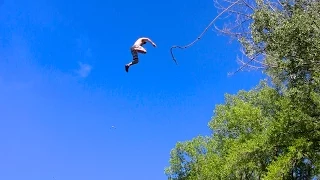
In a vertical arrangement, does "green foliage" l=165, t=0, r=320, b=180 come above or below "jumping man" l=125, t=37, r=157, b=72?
above

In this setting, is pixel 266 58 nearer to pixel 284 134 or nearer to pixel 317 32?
pixel 317 32

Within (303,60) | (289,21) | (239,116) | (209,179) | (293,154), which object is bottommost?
(303,60)

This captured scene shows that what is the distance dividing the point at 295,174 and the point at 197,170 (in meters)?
8.49

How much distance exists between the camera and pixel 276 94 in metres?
32.6

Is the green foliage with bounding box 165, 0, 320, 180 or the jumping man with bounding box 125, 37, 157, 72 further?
the green foliage with bounding box 165, 0, 320, 180

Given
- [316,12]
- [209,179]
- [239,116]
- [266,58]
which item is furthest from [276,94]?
[316,12]

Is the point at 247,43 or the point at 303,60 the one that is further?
the point at 247,43

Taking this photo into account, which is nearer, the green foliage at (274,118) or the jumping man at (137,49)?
the jumping man at (137,49)

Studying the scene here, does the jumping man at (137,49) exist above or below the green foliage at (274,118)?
below

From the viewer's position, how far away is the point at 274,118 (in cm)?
3225

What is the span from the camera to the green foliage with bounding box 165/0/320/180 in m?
15.4

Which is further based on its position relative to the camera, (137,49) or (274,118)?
(274,118)

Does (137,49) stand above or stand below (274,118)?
below

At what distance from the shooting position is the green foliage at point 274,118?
50.6 feet
